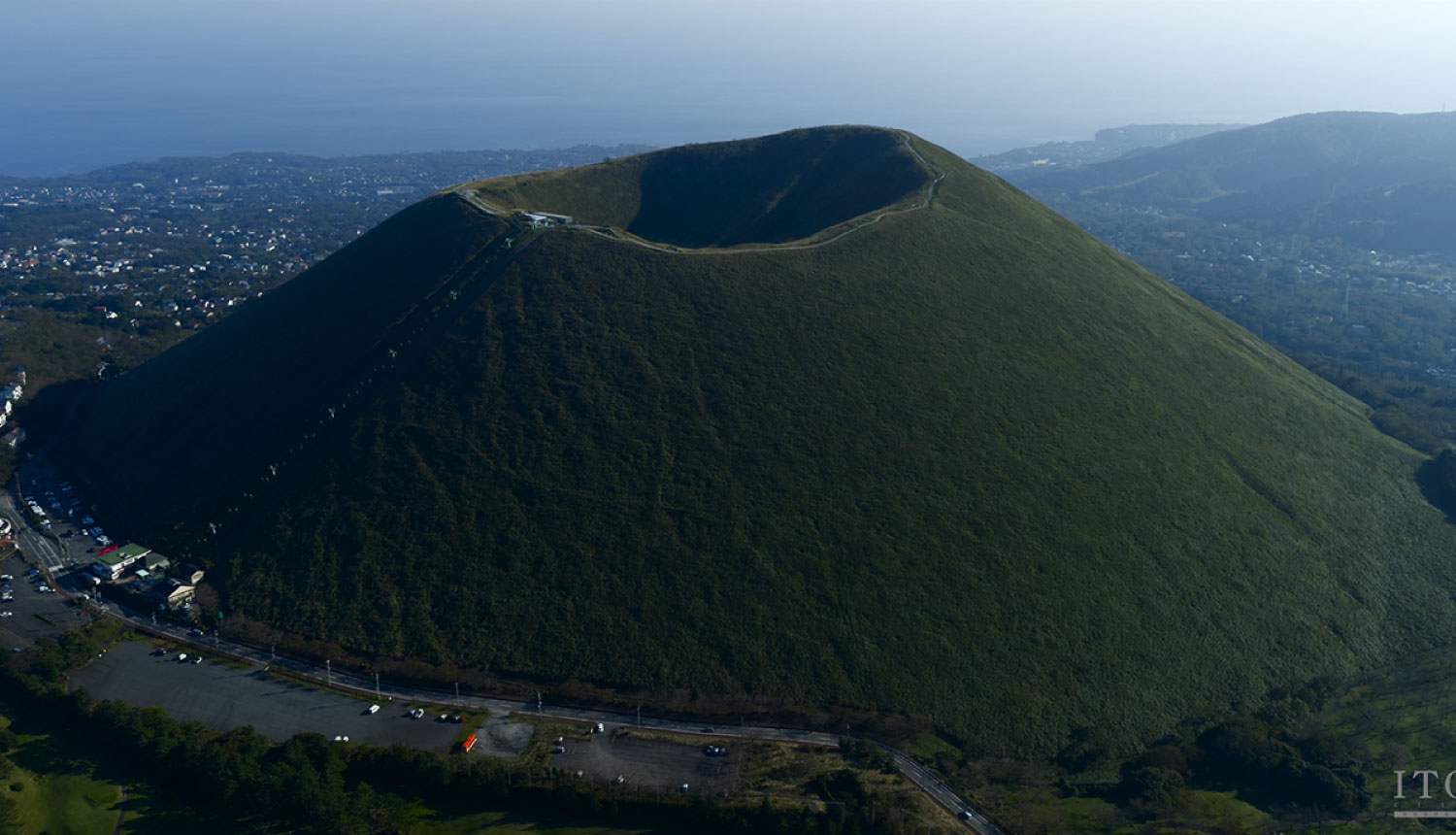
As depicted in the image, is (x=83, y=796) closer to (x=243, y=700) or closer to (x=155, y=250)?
(x=243, y=700)

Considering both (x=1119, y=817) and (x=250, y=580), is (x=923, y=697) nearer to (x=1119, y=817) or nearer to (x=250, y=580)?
(x=1119, y=817)

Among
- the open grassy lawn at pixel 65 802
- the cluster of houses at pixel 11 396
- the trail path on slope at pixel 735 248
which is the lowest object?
the open grassy lawn at pixel 65 802

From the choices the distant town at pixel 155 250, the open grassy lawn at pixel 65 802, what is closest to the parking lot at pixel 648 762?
the open grassy lawn at pixel 65 802

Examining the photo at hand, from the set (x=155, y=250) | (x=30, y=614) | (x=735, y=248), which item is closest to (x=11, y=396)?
(x=30, y=614)

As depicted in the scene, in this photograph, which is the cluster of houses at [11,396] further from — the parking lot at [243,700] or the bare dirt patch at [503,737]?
the bare dirt patch at [503,737]

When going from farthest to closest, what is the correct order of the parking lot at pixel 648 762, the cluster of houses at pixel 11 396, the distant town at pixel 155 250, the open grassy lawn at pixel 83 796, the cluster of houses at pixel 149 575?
the distant town at pixel 155 250
the cluster of houses at pixel 11 396
the cluster of houses at pixel 149 575
the parking lot at pixel 648 762
the open grassy lawn at pixel 83 796

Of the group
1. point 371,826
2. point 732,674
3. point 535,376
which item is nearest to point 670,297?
point 535,376

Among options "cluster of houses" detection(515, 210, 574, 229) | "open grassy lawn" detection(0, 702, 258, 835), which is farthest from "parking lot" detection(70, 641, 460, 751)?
"cluster of houses" detection(515, 210, 574, 229)
